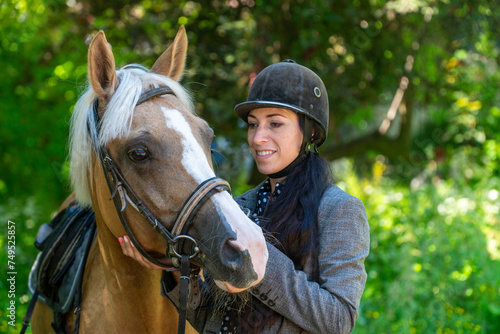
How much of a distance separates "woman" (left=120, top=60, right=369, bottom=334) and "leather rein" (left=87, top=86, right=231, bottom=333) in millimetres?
152

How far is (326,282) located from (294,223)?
27 cm

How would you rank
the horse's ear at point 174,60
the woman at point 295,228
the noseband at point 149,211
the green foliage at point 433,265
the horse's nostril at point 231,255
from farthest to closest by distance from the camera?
the green foliage at point 433,265, the horse's ear at point 174,60, the woman at point 295,228, the noseband at point 149,211, the horse's nostril at point 231,255

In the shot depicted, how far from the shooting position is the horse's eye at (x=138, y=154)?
1.77 meters

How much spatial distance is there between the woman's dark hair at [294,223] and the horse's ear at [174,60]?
0.83m

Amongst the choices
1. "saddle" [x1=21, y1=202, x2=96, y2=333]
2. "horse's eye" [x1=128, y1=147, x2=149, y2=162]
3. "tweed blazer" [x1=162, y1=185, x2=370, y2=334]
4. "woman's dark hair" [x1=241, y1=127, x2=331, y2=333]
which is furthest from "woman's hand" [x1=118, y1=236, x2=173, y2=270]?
"saddle" [x1=21, y1=202, x2=96, y2=333]

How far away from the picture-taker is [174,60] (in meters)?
2.34

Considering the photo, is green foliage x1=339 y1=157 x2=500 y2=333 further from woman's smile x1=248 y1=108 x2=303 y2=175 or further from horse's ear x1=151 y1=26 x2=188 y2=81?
horse's ear x1=151 y1=26 x2=188 y2=81

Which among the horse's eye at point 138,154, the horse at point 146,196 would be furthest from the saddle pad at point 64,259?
the horse's eye at point 138,154

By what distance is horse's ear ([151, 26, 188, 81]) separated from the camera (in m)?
2.29

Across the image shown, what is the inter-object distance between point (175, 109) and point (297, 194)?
0.64m

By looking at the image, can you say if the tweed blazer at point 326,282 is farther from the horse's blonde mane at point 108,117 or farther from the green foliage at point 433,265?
the green foliage at point 433,265

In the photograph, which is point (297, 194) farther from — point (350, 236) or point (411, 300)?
point (411, 300)

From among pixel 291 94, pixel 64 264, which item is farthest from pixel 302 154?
pixel 64 264

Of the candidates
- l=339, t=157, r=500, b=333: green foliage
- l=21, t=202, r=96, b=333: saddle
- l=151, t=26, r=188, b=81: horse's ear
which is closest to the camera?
l=151, t=26, r=188, b=81: horse's ear
